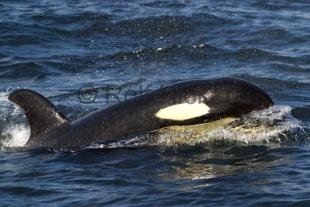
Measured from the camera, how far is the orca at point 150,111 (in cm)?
1309

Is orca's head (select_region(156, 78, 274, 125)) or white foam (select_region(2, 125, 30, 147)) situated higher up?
orca's head (select_region(156, 78, 274, 125))

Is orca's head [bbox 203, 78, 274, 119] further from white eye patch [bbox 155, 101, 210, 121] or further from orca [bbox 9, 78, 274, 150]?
white eye patch [bbox 155, 101, 210, 121]

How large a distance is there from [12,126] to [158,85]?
4279mm

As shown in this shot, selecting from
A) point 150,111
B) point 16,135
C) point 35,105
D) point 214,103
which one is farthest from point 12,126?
point 214,103

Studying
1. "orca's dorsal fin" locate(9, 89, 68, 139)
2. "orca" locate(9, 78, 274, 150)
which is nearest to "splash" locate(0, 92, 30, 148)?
"orca's dorsal fin" locate(9, 89, 68, 139)

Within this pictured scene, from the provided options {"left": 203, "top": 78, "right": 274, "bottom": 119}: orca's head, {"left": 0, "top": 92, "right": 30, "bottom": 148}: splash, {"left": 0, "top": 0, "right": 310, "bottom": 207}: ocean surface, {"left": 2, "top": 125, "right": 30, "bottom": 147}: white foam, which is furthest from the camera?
{"left": 0, "top": 92, "right": 30, "bottom": 148}: splash

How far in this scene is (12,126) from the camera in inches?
633

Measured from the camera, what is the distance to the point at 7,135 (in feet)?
50.7

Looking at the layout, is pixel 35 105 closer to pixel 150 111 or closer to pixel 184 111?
pixel 150 111

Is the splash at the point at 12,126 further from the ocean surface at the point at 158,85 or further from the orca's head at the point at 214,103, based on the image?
the orca's head at the point at 214,103

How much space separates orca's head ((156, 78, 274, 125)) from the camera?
13.1 meters

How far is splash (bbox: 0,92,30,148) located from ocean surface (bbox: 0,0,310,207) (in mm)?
28

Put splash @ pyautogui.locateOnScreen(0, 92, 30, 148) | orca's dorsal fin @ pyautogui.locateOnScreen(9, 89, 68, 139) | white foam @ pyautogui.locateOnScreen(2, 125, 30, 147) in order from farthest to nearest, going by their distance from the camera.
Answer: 1. splash @ pyautogui.locateOnScreen(0, 92, 30, 148)
2. white foam @ pyautogui.locateOnScreen(2, 125, 30, 147)
3. orca's dorsal fin @ pyautogui.locateOnScreen(9, 89, 68, 139)

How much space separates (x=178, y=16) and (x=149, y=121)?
45.9ft
